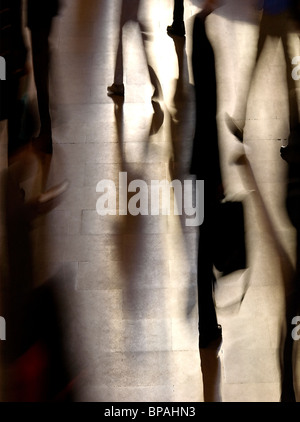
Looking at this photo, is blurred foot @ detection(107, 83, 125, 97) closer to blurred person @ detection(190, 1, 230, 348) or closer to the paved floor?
the paved floor

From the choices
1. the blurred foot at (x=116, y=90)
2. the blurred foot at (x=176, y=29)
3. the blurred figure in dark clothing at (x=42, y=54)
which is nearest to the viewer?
the blurred figure in dark clothing at (x=42, y=54)

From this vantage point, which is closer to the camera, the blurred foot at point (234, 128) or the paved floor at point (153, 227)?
the paved floor at point (153, 227)

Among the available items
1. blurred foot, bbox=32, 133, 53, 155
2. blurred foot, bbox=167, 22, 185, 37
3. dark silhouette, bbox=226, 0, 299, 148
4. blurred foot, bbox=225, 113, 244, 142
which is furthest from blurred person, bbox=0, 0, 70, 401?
dark silhouette, bbox=226, 0, 299, 148

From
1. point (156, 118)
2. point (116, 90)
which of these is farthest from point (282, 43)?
point (116, 90)

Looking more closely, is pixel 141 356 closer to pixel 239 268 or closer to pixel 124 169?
pixel 239 268

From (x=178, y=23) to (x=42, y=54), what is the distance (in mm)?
2474

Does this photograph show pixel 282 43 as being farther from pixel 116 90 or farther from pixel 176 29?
pixel 116 90

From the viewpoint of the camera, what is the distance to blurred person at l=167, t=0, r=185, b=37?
Answer: 9.03m

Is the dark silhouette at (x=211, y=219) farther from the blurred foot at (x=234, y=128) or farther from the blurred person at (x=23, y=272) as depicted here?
the blurred person at (x=23, y=272)

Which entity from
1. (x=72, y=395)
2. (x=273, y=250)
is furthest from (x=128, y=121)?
(x=72, y=395)

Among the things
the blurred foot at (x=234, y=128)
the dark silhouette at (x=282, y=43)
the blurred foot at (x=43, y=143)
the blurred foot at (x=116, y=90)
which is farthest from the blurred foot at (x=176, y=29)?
A: the blurred foot at (x=43, y=143)

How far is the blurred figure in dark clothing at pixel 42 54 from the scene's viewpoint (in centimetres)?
798

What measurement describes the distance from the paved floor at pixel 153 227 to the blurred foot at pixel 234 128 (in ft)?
0.38

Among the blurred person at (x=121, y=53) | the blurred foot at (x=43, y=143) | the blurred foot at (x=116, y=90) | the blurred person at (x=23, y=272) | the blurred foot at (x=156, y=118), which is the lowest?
the blurred person at (x=23, y=272)
